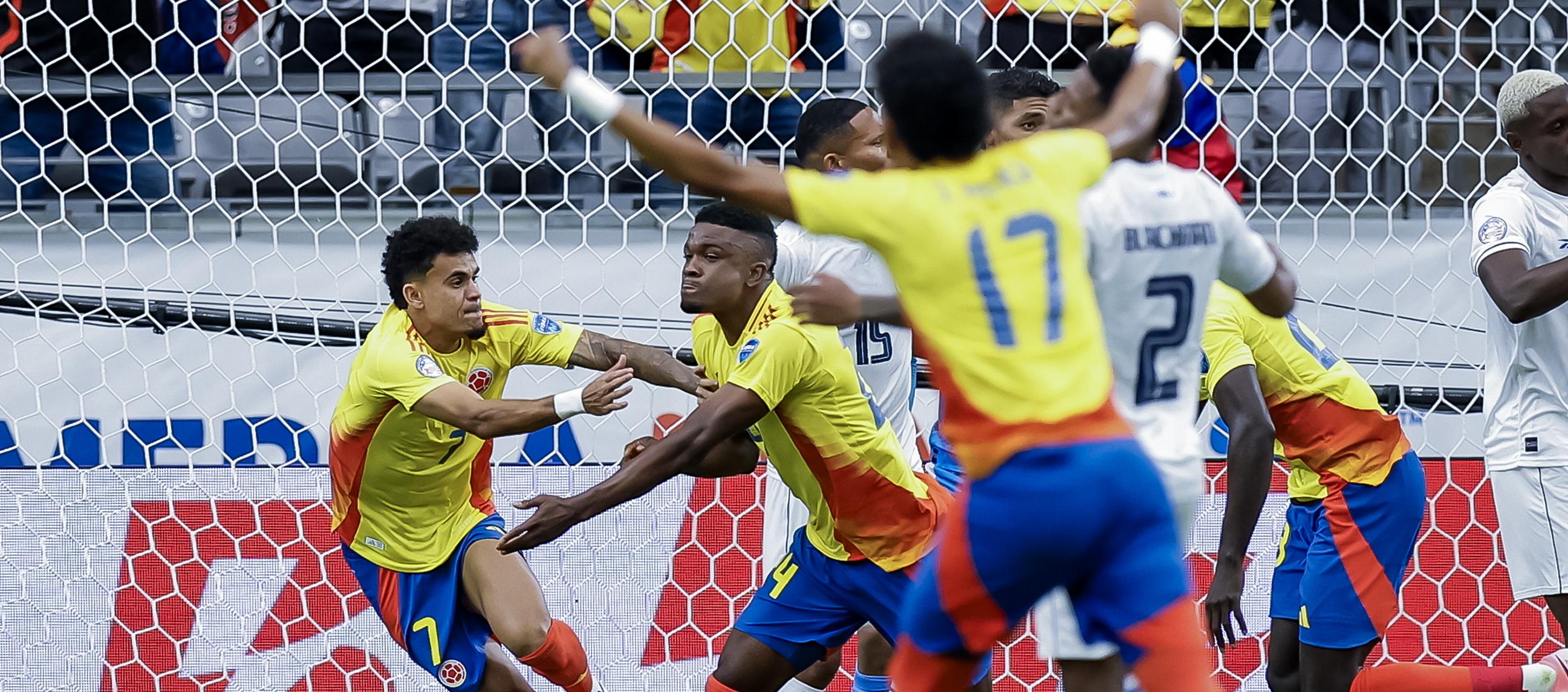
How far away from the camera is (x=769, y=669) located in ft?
13.1

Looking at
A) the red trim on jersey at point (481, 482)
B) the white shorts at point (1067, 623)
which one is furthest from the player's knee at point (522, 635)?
the white shorts at point (1067, 623)

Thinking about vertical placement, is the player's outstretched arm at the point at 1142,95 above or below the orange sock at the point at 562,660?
above

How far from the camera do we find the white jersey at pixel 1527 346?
3.92 metres

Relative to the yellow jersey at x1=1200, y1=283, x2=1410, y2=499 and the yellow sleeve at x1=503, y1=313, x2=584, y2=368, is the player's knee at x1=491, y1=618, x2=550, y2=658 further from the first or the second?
the yellow jersey at x1=1200, y1=283, x2=1410, y2=499

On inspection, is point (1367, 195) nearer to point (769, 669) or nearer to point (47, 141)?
point (769, 669)

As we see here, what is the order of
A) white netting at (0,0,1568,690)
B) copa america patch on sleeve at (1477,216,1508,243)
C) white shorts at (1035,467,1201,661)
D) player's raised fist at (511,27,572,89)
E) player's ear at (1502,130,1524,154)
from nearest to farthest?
player's raised fist at (511,27,572,89) → white shorts at (1035,467,1201,661) → copa america patch on sleeve at (1477,216,1508,243) → player's ear at (1502,130,1524,154) → white netting at (0,0,1568,690)

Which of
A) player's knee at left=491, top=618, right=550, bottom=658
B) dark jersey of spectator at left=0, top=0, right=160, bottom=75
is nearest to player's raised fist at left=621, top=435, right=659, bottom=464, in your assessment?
player's knee at left=491, top=618, right=550, bottom=658

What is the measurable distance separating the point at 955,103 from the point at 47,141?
4112mm

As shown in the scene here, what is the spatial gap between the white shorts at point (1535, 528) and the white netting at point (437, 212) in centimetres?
108

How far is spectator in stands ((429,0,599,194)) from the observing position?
18.3ft

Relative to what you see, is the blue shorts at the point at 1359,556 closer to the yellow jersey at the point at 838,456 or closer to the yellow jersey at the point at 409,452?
the yellow jersey at the point at 838,456

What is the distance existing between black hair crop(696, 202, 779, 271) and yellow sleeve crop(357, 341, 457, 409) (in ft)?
2.63

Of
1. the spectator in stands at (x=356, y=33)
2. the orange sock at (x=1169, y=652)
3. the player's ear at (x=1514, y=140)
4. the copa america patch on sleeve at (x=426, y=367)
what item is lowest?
the copa america patch on sleeve at (x=426, y=367)

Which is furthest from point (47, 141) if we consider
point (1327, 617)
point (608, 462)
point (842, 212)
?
point (1327, 617)
